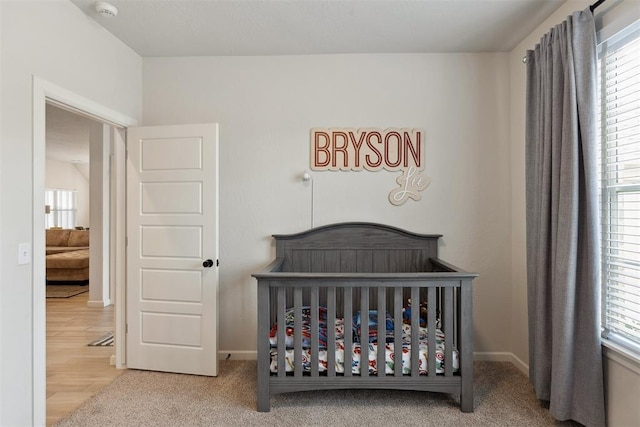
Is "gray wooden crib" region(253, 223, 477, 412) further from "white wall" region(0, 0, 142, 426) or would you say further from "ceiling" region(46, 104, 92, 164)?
"ceiling" region(46, 104, 92, 164)

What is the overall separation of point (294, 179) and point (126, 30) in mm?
1604

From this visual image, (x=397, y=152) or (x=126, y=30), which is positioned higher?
(x=126, y=30)

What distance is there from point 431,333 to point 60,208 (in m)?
9.53

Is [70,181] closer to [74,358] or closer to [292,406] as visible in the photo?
[74,358]

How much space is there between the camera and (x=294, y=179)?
9.62ft

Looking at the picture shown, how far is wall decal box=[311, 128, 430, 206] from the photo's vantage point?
9.48 ft

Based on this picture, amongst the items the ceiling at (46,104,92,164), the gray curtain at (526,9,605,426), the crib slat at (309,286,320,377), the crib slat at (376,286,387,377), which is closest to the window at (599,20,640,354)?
the gray curtain at (526,9,605,426)

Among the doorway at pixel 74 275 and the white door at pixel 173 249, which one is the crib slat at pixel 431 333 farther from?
the doorway at pixel 74 275

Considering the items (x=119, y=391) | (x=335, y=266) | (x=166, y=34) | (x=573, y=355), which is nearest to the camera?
(x=573, y=355)

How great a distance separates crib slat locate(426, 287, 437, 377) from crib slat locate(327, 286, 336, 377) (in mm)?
574

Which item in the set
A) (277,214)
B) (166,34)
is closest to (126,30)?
(166,34)

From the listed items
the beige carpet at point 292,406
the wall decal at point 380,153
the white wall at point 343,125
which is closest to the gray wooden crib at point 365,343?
the beige carpet at point 292,406

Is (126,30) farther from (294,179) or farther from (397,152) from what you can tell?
(397,152)

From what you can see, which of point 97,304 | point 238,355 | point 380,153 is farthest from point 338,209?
point 97,304
